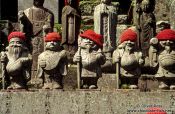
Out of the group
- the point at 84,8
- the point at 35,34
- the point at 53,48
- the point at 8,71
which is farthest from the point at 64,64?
the point at 84,8

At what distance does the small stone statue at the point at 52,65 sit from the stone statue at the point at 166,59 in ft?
6.24

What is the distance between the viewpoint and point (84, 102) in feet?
36.6

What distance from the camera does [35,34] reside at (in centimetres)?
1569

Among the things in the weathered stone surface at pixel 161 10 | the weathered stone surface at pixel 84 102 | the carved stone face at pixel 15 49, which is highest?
the carved stone face at pixel 15 49

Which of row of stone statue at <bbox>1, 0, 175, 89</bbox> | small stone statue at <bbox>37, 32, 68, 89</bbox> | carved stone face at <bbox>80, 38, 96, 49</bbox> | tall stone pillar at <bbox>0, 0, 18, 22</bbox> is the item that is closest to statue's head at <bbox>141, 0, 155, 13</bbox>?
row of stone statue at <bbox>1, 0, 175, 89</bbox>

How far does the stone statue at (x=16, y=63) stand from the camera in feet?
37.9

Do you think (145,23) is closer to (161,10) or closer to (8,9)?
(161,10)

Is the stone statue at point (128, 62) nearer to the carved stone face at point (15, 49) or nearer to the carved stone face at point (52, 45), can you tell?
the carved stone face at point (52, 45)

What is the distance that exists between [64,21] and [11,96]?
6.05 m

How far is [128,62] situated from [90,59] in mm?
771

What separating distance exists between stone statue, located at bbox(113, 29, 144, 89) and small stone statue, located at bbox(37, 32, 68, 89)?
1.08 meters

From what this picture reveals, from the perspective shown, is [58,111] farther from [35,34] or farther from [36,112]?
[35,34]

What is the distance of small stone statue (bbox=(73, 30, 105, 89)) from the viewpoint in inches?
458

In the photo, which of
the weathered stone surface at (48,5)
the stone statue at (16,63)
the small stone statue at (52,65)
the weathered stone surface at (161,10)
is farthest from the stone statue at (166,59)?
the weathered stone surface at (48,5)
